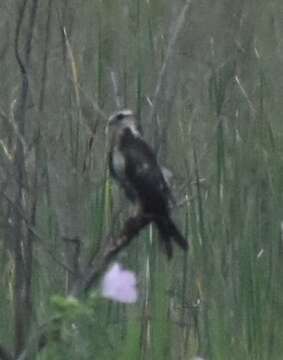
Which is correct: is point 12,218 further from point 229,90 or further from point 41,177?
point 229,90

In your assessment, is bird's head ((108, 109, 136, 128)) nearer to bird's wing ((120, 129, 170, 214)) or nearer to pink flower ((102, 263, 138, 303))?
bird's wing ((120, 129, 170, 214))

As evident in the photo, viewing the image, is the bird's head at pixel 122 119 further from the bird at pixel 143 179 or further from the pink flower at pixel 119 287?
the pink flower at pixel 119 287

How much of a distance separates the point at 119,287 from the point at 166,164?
156 centimetres

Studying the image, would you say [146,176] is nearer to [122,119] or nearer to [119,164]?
[119,164]

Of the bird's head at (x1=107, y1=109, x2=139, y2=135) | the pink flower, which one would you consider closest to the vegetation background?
the bird's head at (x1=107, y1=109, x2=139, y2=135)

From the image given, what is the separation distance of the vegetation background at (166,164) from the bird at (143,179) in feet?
0.22

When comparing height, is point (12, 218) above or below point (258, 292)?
above

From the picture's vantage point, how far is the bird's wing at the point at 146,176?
6.96 feet

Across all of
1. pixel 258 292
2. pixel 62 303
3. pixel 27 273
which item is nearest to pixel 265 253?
pixel 258 292

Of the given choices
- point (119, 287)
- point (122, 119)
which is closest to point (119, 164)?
point (122, 119)

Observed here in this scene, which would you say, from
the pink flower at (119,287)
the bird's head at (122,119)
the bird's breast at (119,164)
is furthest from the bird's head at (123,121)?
the pink flower at (119,287)

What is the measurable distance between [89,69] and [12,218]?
86 cm

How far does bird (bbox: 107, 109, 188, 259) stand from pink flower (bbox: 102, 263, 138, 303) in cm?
53

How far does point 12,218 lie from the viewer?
2639mm
